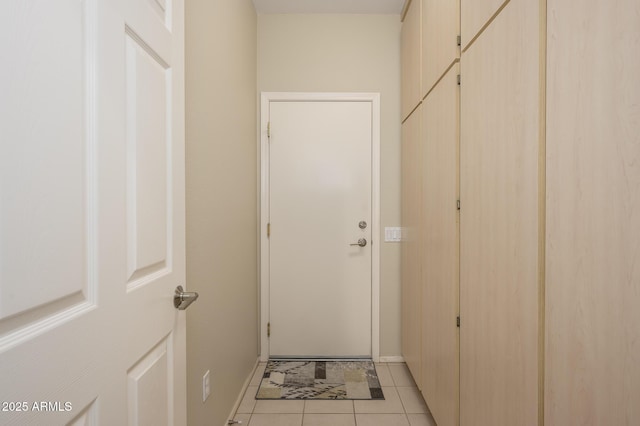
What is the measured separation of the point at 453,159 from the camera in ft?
4.72

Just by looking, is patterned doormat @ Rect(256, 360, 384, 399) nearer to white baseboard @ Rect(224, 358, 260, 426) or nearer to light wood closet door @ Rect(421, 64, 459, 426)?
white baseboard @ Rect(224, 358, 260, 426)

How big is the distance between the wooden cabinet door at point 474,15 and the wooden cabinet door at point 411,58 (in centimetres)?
67

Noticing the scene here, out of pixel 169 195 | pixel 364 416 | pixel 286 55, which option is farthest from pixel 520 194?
pixel 286 55

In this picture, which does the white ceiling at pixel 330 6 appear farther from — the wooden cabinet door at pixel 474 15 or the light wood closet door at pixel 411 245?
the wooden cabinet door at pixel 474 15

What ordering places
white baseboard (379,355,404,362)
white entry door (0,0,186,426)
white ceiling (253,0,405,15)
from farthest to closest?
white baseboard (379,355,404,362) → white ceiling (253,0,405,15) → white entry door (0,0,186,426)

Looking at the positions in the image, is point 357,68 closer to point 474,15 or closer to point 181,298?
point 474,15

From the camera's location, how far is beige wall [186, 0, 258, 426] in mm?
1331

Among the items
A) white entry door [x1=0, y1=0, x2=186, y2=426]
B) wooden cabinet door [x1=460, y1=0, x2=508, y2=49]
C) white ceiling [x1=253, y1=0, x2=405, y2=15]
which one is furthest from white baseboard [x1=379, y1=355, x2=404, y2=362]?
white ceiling [x1=253, y1=0, x2=405, y2=15]

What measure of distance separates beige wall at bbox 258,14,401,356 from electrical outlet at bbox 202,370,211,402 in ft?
4.89

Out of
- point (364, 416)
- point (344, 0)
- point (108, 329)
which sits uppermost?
point (344, 0)

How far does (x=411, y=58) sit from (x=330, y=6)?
82 cm

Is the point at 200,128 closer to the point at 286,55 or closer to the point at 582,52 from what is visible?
the point at 582,52

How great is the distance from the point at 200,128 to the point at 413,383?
2.17 m

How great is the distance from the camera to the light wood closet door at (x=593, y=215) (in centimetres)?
58
